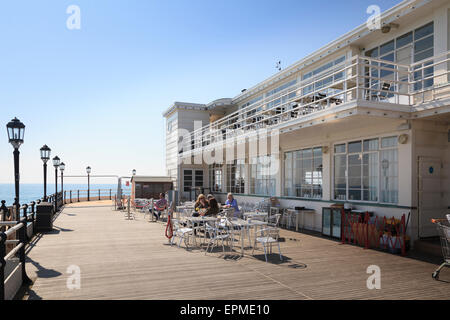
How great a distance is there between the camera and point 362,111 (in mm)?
7586

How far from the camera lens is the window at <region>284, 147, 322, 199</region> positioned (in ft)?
38.5

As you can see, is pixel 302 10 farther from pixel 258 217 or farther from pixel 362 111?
pixel 258 217

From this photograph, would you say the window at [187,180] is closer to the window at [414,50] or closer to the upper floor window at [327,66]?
the upper floor window at [327,66]

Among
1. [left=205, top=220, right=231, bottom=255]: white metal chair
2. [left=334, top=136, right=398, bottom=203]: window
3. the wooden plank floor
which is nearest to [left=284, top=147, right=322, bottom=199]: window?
[left=334, top=136, right=398, bottom=203]: window

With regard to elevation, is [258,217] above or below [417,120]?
below

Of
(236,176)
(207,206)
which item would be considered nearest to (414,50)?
(207,206)

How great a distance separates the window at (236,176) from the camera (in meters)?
17.7

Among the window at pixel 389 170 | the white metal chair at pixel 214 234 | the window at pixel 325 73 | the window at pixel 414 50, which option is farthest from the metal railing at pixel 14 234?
the window at pixel 325 73

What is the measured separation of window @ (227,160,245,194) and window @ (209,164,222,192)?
1270 mm

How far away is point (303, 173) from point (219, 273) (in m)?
7.18

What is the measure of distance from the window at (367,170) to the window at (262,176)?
3986 mm
